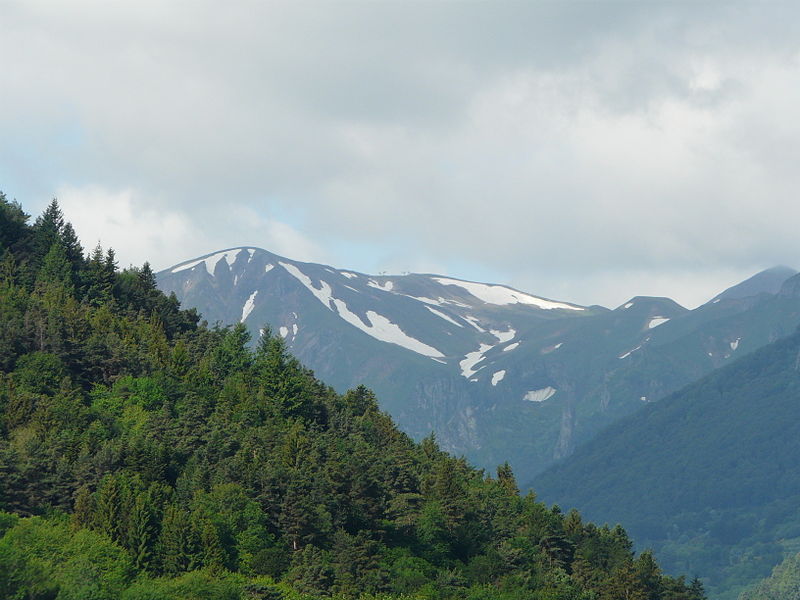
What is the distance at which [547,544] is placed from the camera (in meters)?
141

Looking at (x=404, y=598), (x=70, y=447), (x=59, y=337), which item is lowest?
(x=404, y=598)

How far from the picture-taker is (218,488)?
11344 cm

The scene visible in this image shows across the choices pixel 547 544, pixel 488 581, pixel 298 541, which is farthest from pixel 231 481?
pixel 547 544

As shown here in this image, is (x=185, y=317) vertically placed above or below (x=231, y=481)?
above

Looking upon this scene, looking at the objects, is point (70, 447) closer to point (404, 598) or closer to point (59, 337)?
point (59, 337)

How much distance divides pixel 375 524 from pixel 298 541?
11.2 metres

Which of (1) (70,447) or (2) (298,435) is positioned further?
(2) (298,435)

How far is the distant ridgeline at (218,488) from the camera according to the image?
102 m

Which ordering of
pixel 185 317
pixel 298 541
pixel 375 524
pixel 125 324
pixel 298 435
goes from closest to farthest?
pixel 298 541 → pixel 375 524 → pixel 298 435 → pixel 125 324 → pixel 185 317

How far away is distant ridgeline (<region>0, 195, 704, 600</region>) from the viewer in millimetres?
101500

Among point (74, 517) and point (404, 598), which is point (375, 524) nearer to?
point (404, 598)

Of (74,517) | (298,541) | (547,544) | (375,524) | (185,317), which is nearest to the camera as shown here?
(74,517)

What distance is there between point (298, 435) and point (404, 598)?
29469mm

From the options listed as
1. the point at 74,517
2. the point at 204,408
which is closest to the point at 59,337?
the point at 204,408
